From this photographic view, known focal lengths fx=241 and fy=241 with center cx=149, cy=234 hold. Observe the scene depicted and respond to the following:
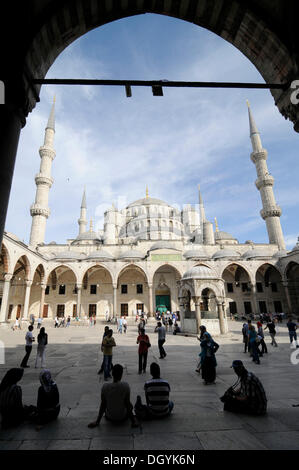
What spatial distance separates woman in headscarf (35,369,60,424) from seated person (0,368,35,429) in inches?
7.6

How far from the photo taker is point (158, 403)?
9.95 ft

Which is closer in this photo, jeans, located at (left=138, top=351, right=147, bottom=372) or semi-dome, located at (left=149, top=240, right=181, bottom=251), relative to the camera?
jeans, located at (left=138, top=351, right=147, bottom=372)

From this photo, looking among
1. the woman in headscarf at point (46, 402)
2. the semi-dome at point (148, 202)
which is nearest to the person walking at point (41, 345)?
the woman in headscarf at point (46, 402)

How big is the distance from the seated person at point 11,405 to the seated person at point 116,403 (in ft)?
2.90

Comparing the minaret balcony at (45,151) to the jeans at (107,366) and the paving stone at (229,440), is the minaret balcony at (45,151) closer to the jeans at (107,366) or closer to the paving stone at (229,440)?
the jeans at (107,366)

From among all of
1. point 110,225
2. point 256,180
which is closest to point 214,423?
point 256,180

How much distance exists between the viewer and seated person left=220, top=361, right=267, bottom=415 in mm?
3096

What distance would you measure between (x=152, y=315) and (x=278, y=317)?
11.9m

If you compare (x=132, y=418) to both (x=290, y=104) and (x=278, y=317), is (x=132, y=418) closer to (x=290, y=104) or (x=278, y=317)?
(x=290, y=104)

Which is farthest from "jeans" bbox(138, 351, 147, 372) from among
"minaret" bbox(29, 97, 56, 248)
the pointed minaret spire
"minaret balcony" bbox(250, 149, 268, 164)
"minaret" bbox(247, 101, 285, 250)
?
the pointed minaret spire

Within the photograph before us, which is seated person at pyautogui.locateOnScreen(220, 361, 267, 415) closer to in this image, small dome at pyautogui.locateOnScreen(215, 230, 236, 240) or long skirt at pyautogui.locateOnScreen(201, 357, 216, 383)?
long skirt at pyautogui.locateOnScreen(201, 357, 216, 383)

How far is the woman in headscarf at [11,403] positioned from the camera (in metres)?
2.83

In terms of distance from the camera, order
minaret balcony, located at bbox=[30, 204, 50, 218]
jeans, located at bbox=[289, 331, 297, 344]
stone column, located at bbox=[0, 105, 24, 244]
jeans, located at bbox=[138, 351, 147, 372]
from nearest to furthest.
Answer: stone column, located at bbox=[0, 105, 24, 244], jeans, located at bbox=[138, 351, 147, 372], jeans, located at bbox=[289, 331, 297, 344], minaret balcony, located at bbox=[30, 204, 50, 218]

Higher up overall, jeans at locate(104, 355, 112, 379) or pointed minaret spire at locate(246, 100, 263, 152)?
pointed minaret spire at locate(246, 100, 263, 152)
